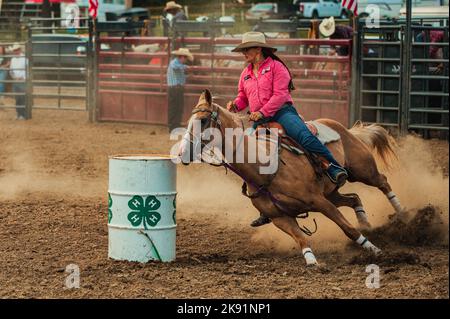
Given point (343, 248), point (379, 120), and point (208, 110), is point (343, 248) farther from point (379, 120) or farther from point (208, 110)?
point (379, 120)

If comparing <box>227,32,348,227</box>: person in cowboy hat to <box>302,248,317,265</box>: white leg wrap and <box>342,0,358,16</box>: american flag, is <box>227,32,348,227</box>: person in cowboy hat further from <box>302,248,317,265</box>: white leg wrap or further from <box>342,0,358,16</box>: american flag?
<box>342,0,358,16</box>: american flag

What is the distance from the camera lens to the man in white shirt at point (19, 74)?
19.2 m

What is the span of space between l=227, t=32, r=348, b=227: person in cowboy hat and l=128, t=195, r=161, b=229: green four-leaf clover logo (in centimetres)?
105

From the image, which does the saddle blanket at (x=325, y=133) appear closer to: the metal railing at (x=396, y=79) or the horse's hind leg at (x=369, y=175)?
the horse's hind leg at (x=369, y=175)

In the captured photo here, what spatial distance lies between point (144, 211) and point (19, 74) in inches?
529

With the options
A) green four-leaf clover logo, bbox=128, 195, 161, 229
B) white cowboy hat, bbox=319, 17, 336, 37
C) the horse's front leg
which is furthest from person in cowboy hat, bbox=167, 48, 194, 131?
green four-leaf clover logo, bbox=128, 195, 161, 229

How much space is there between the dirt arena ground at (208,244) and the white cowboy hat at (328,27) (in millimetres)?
4160

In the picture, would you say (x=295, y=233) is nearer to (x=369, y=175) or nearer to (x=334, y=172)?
(x=334, y=172)

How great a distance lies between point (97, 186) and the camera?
1139 centimetres

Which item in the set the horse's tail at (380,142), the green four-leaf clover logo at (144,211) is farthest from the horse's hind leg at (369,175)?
the green four-leaf clover logo at (144,211)

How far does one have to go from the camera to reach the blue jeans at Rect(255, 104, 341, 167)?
24.1 feet

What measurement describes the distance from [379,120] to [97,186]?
5.60 metres

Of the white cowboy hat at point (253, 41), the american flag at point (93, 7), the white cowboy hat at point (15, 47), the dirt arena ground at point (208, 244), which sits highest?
the american flag at point (93, 7)
